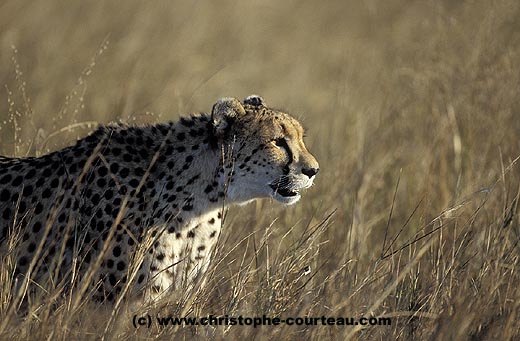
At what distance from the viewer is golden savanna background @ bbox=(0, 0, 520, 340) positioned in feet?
12.4

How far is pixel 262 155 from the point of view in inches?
170

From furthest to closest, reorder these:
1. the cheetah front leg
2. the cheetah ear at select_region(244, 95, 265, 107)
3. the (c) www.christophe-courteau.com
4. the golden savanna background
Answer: the cheetah ear at select_region(244, 95, 265, 107)
the cheetah front leg
the golden savanna background
the (c) www.christophe-courteau.com

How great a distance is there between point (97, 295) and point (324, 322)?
3.06ft

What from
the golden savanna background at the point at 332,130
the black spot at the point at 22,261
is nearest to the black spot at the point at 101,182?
the black spot at the point at 22,261

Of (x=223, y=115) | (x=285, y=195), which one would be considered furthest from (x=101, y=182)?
(x=285, y=195)

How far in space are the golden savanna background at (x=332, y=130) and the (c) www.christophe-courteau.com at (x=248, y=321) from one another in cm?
4

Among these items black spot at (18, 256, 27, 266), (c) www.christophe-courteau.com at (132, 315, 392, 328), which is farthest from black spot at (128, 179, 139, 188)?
(c) www.christophe-courteau.com at (132, 315, 392, 328)

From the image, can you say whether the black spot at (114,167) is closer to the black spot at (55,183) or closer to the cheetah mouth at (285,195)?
the black spot at (55,183)

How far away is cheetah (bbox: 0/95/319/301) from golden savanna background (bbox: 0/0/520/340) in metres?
0.18

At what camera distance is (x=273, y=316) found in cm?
374

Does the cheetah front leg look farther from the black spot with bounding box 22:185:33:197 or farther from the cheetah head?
the black spot with bounding box 22:185:33:197

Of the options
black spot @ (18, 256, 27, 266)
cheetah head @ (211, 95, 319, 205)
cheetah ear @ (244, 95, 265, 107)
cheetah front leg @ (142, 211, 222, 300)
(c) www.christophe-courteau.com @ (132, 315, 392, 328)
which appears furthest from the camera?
cheetah ear @ (244, 95, 265, 107)

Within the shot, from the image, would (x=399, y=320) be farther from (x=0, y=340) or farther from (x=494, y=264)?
(x=0, y=340)

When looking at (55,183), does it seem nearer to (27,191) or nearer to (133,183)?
(27,191)
